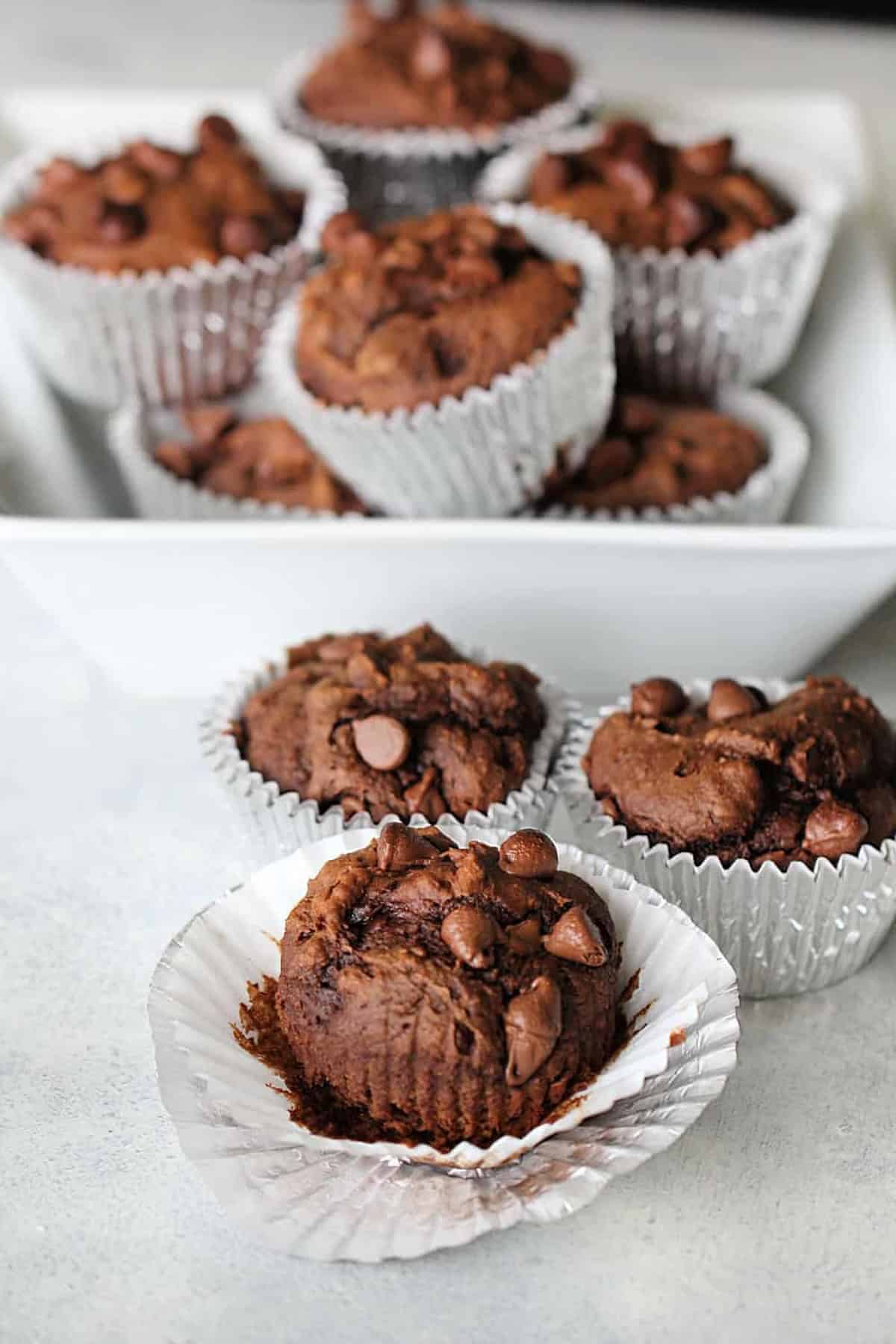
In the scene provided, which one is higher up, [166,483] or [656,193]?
[656,193]

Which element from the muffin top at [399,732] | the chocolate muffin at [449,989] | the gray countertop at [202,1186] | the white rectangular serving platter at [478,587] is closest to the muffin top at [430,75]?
the white rectangular serving platter at [478,587]

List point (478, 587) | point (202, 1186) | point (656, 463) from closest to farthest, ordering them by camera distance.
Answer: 1. point (202, 1186)
2. point (478, 587)
3. point (656, 463)

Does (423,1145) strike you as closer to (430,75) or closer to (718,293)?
(718,293)

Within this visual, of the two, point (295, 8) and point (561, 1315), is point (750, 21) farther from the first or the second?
point (561, 1315)

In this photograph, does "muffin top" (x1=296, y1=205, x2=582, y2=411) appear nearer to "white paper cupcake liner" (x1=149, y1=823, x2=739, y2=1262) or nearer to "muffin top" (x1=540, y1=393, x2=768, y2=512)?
"muffin top" (x1=540, y1=393, x2=768, y2=512)

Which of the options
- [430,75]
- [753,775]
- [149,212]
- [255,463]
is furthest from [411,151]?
[753,775]

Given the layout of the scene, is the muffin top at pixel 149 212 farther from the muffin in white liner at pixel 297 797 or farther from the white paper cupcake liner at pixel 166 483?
the muffin in white liner at pixel 297 797
